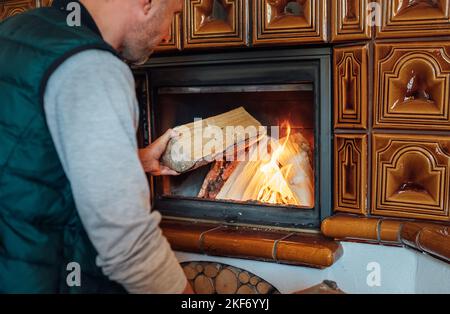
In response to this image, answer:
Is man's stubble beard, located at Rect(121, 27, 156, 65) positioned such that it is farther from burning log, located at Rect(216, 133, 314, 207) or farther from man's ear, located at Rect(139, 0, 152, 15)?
burning log, located at Rect(216, 133, 314, 207)

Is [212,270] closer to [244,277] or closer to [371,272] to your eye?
[244,277]

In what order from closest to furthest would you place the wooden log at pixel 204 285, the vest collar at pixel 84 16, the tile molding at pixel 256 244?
1. the vest collar at pixel 84 16
2. the tile molding at pixel 256 244
3. the wooden log at pixel 204 285

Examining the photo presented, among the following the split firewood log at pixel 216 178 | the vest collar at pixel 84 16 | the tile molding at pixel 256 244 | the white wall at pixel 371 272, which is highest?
the vest collar at pixel 84 16

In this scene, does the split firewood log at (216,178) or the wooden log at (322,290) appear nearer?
the wooden log at (322,290)

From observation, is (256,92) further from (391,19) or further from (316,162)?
(391,19)

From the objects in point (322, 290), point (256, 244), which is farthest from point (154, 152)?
point (322, 290)

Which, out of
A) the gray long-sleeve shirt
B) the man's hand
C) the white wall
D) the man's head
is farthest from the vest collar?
the white wall

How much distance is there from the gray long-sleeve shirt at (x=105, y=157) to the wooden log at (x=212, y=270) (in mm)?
1036

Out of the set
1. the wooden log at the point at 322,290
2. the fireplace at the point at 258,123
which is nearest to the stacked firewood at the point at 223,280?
the fireplace at the point at 258,123

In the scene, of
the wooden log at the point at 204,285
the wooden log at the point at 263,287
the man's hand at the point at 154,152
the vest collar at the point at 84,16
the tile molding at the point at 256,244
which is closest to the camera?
the vest collar at the point at 84,16

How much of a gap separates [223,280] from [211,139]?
0.51 metres

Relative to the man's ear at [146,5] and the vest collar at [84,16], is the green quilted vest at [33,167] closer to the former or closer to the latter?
the vest collar at [84,16]

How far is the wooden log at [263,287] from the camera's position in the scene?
1785 mm

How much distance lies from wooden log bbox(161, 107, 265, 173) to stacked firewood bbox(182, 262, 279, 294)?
0.39 metres
